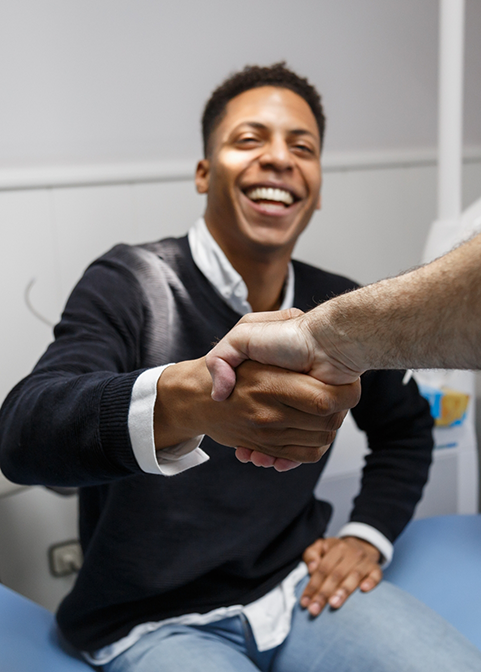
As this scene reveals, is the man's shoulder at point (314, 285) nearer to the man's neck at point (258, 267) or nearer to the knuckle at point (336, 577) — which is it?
the man's neck at point (258, 267)

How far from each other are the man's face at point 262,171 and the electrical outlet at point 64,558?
0.80 metres

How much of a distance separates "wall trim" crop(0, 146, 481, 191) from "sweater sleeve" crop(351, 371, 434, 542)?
0.66 meters

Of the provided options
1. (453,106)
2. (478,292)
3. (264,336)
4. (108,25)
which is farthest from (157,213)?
(478,292)

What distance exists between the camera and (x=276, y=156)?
1.13m

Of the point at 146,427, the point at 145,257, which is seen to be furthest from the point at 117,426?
the point at 145,257

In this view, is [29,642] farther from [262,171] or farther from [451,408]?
[451,408]

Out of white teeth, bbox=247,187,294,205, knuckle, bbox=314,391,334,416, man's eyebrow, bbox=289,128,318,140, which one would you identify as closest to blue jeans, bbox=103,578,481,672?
knuckle, bbox=314,391,334,416

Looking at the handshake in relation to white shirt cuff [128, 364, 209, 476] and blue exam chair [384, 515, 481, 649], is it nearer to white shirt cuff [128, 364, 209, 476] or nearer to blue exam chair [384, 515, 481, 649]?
white shirt cuff [128, 364, 209, 476]

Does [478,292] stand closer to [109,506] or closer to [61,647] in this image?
[109,506]

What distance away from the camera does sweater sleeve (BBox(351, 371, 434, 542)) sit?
121 centimetres

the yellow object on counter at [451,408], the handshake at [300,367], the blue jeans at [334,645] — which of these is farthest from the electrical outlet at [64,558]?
the handshake at [300,367]

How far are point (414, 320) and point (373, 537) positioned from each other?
72cm

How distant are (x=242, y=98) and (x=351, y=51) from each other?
0.71 meters

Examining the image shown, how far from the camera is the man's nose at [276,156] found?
3.70 ft
